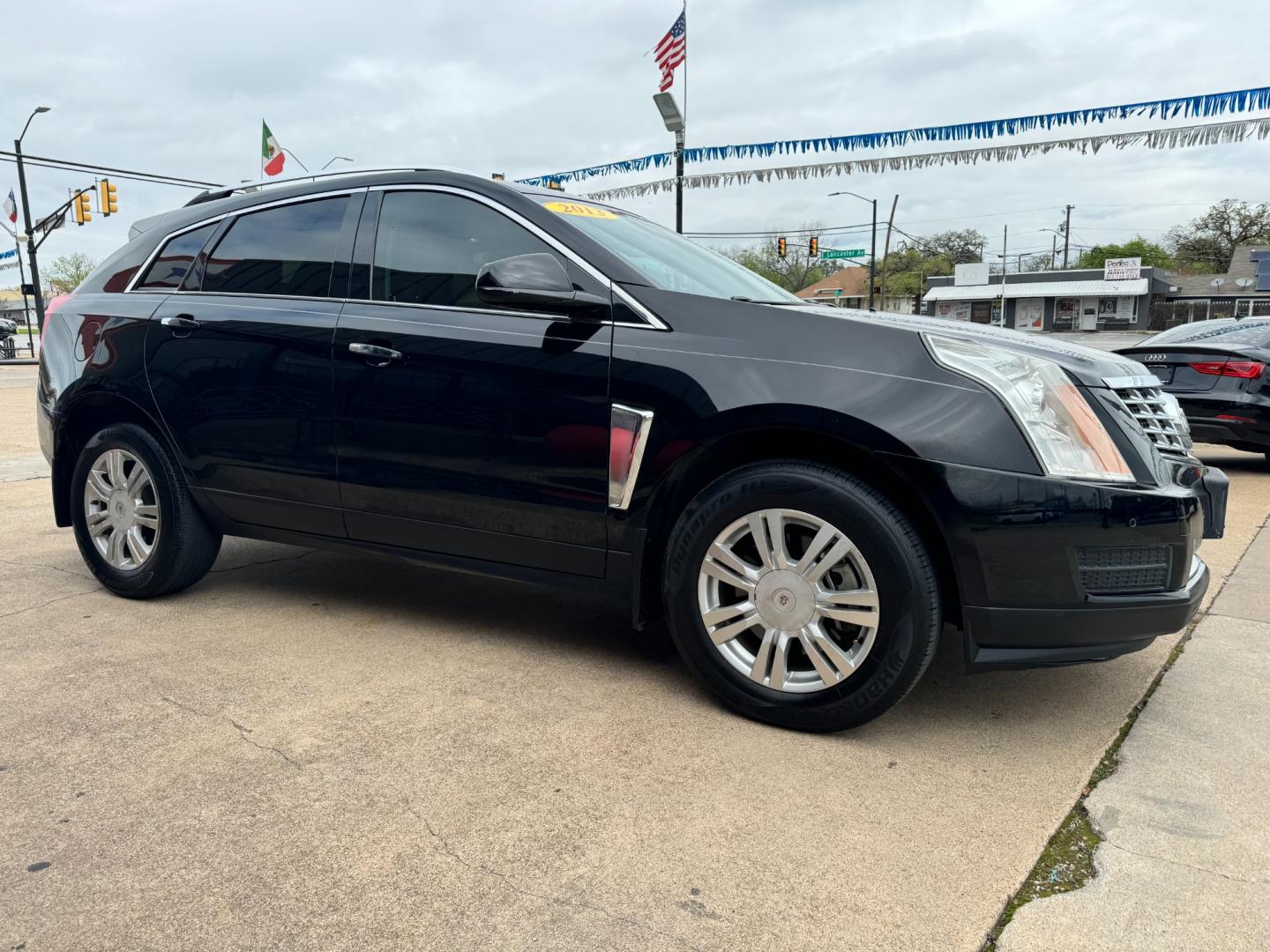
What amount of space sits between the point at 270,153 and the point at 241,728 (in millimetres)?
17748

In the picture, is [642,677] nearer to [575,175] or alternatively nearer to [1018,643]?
[1018,643]

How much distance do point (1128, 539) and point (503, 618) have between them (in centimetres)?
231

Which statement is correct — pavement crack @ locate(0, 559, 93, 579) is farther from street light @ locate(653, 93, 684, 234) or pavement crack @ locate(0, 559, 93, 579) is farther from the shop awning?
the shop awning

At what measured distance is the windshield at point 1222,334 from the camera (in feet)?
25.4

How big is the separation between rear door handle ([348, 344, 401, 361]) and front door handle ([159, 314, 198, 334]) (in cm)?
85

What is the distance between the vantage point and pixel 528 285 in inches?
118

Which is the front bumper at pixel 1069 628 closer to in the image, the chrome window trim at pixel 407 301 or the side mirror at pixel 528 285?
the chrome window trim at pixel 407 301

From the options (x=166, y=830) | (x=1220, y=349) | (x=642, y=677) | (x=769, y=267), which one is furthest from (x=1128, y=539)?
(x=769, y=267)

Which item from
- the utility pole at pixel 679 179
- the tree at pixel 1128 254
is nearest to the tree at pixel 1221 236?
the tree at pixel 1128 254

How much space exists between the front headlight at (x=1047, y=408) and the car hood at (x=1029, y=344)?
0.07 m

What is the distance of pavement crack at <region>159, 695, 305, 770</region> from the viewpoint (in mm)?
2635

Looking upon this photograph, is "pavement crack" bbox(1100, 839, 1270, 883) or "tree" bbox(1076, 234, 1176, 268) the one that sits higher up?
"tree" bbox(1076, 234, 1176, 268)

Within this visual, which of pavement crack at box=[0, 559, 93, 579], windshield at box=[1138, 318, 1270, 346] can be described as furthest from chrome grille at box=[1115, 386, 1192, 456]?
windshield at box=[1138, 318, 1270, 346]

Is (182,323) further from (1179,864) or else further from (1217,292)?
(1217,292)
